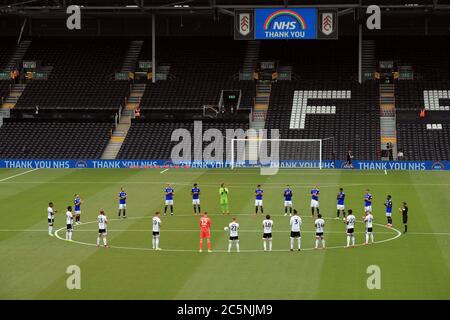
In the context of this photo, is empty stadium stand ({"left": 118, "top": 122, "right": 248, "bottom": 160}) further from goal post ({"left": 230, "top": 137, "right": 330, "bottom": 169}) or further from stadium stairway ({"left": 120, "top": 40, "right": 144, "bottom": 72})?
stadium stairway ({"left": 120, "top": 40, "right": 144, "bottom": 72})

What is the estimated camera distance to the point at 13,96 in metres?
79.9

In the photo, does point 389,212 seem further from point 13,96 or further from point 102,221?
point 13,96

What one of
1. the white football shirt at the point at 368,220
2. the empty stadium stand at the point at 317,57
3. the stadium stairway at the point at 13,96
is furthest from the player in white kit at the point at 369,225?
the stadium stairway at the point at 13,96

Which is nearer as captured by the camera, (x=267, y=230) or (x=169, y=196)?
(x=267, y=230)

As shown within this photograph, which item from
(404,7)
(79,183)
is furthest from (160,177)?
(404,7)

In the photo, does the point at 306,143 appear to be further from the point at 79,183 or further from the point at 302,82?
the point at 79,183

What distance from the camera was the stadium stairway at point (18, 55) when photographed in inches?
3282

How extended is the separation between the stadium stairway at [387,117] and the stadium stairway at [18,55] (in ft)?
109

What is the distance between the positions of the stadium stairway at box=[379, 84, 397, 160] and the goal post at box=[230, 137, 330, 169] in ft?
15.6

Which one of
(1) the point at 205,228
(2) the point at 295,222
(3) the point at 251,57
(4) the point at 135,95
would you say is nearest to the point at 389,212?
(2) the point at 295,222

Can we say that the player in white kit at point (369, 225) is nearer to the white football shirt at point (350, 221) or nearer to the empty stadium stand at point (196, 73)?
the white football shirt at point (350, 221)

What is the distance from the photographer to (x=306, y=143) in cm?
6944

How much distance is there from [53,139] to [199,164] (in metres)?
13.1

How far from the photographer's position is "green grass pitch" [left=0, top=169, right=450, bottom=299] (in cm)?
2834
